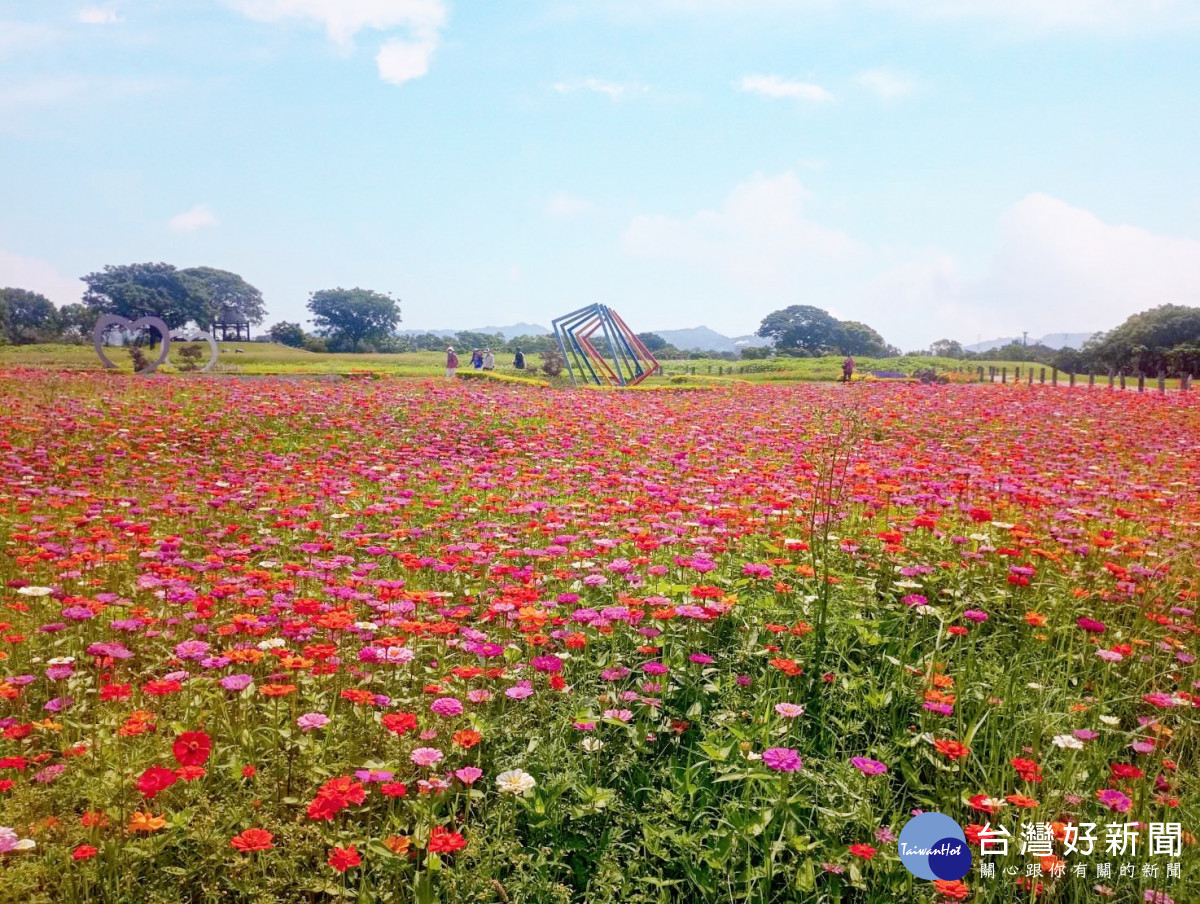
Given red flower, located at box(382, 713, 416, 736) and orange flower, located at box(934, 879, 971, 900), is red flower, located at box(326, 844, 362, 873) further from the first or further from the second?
orange flower, located at box(934, 879, 971, 900)

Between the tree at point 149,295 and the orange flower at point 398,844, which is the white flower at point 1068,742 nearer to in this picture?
the orange flower at point 398,844

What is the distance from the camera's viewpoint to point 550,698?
3.18 meters

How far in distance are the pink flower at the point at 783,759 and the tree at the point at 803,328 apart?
3202 inches

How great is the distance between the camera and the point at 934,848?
2.28 meters

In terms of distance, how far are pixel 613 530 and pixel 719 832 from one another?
9.08 ft

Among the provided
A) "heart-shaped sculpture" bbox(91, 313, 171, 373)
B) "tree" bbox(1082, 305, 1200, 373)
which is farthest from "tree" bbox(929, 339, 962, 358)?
"heart-shaped sculpture" bbox(91, 313, 171, 373)

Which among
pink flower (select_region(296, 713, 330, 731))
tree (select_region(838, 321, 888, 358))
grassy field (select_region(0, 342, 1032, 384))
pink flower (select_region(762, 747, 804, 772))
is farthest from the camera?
tree (select_region(838, 321, 888, 358))

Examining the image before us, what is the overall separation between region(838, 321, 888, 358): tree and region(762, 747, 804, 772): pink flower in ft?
284

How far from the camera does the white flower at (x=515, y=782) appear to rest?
2441 millimetres

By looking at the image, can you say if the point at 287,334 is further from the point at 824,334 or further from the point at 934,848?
the point at 934,848

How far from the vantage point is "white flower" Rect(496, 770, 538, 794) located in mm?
2441

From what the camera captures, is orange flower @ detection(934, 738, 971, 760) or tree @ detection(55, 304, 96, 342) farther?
tree @ detection(55, 304, 96, 342)

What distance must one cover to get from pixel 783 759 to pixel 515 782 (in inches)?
34.6

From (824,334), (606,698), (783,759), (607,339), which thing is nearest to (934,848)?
(783,759)
